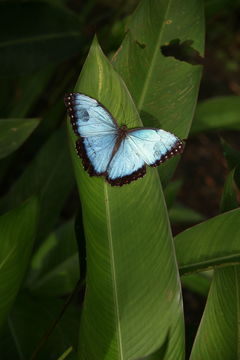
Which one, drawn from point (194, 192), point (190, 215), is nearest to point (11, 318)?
point (190, 215)

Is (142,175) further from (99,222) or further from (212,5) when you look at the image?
(212,5)

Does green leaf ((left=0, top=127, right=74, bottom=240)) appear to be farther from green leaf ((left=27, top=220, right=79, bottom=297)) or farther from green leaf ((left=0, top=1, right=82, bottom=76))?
green leaf ((left=0, top=1, right=82, bottom=76))

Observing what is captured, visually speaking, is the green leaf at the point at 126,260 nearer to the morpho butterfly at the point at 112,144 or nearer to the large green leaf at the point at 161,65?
the morpho butterfly at the point at 112,144

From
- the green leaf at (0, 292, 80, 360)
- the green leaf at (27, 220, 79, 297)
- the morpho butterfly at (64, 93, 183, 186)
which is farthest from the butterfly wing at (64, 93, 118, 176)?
the green leaf at (27, 220, 79, 297)

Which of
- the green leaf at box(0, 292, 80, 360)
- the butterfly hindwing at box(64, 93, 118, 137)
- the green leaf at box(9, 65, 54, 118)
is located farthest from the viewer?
the green leaf at box(9, 65, 54, 118)

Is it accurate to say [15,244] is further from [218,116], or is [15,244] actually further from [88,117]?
[218,116]
